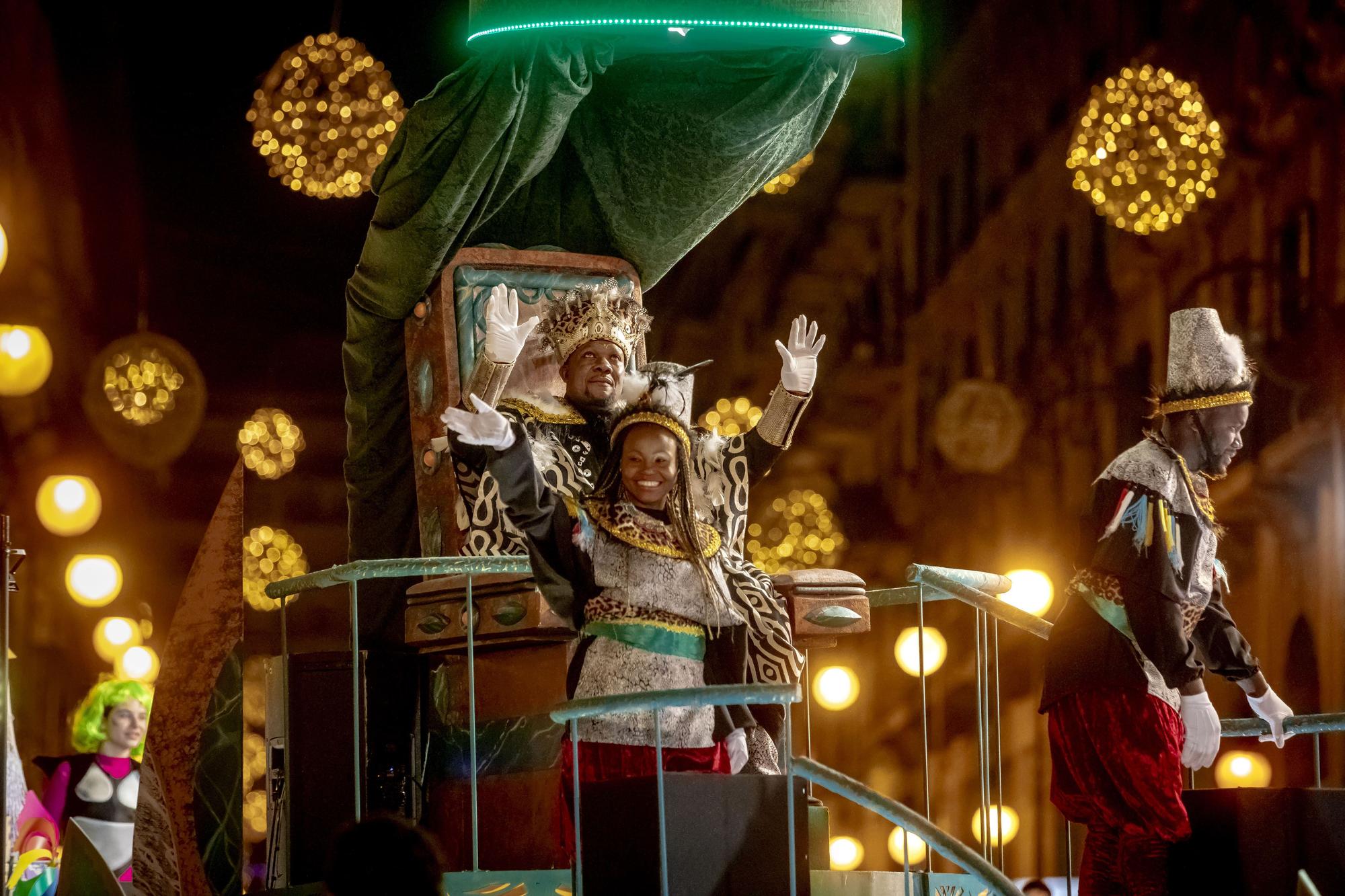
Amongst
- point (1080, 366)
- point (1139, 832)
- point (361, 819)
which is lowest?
point (1139, 832)

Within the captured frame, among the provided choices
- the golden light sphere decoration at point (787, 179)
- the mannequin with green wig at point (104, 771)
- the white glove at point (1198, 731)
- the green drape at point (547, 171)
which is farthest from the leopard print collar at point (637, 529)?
the golden light sphere decoration at point (787, 179)

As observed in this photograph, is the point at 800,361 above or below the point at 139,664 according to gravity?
above

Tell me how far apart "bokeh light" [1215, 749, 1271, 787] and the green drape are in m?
4.14

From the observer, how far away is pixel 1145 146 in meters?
6.90

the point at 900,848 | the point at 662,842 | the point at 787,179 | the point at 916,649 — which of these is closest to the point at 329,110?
the point at 787,179

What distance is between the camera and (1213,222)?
9.12 metres

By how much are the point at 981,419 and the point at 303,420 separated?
368cm

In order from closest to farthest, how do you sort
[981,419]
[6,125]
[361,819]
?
1. [361,819]
2. [6,125]
3. [981,419]

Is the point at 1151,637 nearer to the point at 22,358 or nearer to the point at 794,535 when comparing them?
the point at 794,535

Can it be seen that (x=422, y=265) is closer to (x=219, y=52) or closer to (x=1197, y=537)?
(x=1197, y=537)

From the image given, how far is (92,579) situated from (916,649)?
4.04m

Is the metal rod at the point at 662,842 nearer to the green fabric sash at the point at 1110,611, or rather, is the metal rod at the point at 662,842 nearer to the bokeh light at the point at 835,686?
the green fabric sash at the point at 1110,611

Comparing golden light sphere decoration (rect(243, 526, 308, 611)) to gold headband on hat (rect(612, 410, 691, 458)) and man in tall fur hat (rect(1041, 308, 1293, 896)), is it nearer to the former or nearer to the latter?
gold headband on hat (rect(612, 410, 691, 458))

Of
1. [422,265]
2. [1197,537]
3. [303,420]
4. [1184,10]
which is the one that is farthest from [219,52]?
[1197,537]
